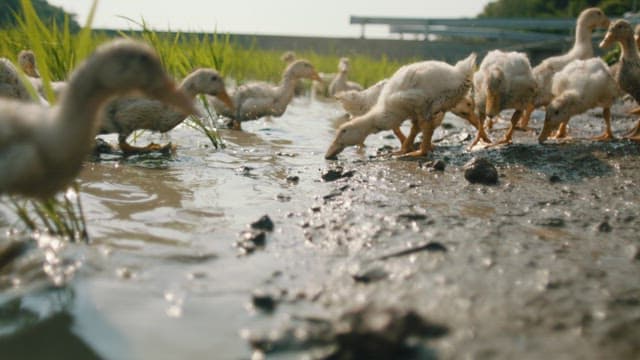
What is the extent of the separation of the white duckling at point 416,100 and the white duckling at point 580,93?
4.26ft

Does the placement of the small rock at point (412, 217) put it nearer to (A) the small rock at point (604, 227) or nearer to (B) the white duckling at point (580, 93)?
(A) the small rock at point (604, 227)

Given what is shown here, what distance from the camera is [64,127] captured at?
292cm

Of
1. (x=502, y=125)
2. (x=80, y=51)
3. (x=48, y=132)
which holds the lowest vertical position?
(x=502, y=125)

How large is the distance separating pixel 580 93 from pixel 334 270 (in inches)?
220

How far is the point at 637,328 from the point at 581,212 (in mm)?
2015

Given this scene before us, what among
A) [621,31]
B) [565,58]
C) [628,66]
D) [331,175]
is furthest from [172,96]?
[565,58]

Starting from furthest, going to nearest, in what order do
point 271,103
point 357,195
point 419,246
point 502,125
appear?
point 502,125
point 271,103
point 357,195
point 419,246

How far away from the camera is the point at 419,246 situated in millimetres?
3412

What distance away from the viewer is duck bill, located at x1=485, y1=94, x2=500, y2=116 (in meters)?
7.32

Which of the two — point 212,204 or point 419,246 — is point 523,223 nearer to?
point 419,246

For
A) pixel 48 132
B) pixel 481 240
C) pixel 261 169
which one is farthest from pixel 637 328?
pixel 261 169

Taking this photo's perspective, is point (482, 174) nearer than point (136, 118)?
Yes

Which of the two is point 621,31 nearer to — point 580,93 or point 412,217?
point 580,93

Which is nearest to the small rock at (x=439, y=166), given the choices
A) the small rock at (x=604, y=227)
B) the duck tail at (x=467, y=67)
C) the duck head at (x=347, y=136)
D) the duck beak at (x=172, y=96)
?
the duck head at (x=347, y=136)
